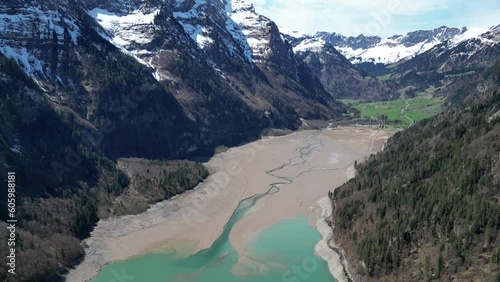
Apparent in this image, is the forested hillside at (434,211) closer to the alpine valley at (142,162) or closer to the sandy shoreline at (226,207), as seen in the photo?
the alpine valley at (142,162)

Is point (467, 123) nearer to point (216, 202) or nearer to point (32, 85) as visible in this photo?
point (216, 202)

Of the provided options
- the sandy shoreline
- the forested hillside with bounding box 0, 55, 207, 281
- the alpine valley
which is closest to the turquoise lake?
the sandy shoreline

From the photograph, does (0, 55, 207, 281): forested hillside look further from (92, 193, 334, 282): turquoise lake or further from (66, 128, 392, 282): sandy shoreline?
(92, 193, 334, 282): turquoise lake

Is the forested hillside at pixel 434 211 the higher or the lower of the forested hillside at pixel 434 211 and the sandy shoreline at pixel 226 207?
the higher

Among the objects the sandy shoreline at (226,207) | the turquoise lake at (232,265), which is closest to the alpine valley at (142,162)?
the sandy shoreline at (226,207)

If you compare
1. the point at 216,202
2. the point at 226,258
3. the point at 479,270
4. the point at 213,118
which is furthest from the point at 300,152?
the point at 479,270

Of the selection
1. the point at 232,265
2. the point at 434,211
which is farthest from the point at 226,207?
the point at 434,211
